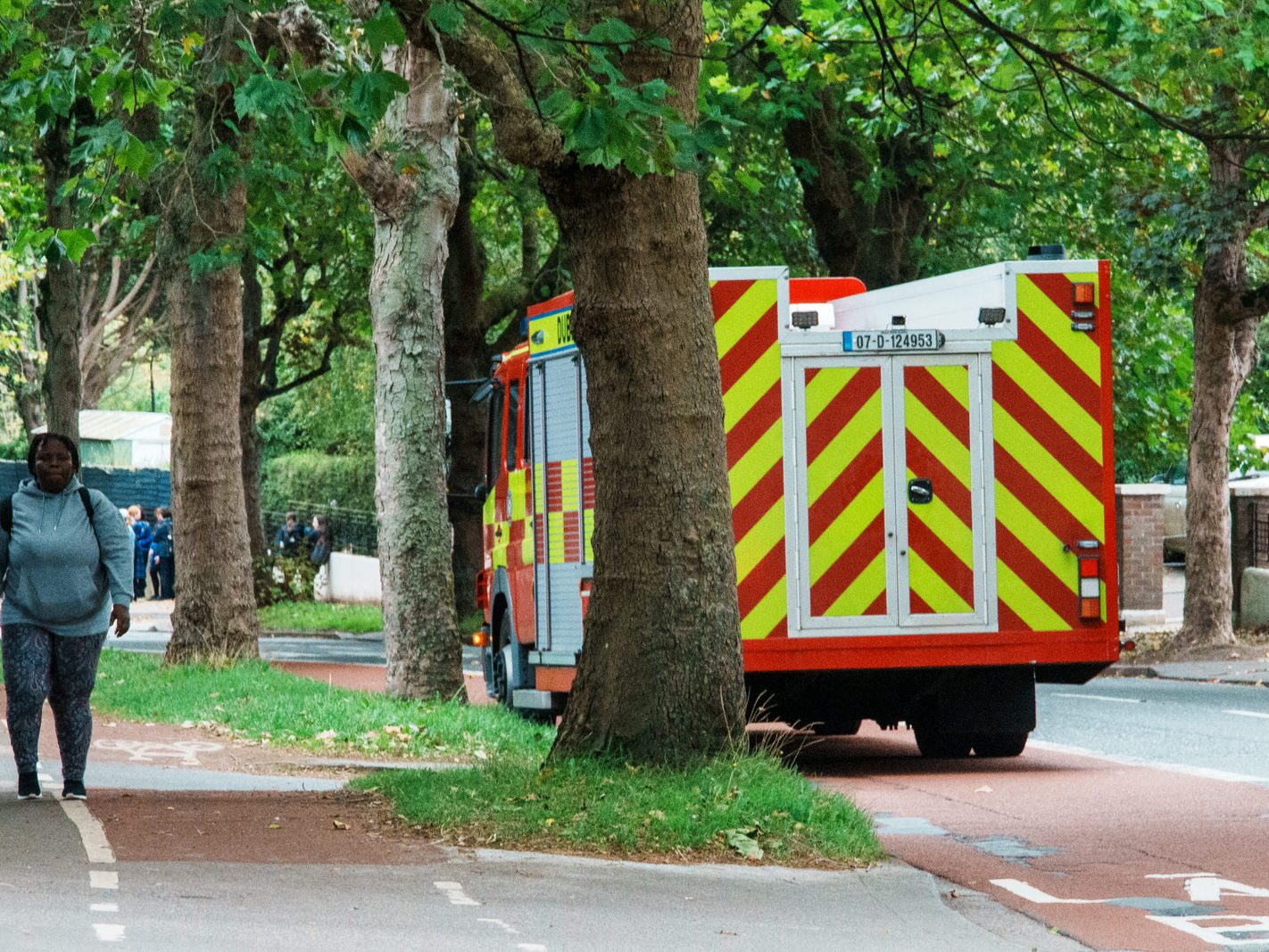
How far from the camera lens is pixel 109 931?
5652mm

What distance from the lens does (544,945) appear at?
5.77m

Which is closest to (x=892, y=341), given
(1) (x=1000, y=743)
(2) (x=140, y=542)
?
(1) (x=1000, y=743)

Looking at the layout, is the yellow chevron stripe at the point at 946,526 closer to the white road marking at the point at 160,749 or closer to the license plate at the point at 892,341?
the license plate at the point at 892,341

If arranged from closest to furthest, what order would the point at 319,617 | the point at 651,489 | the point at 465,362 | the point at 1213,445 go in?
the point at 651,489 → the point at 1213,445 → the point at 465,362 → the point at 319,617

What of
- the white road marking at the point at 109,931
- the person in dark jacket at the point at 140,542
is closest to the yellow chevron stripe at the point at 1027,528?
the white road marking at the point at 109,931

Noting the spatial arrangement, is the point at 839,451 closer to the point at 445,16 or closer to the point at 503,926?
the point at 445,16

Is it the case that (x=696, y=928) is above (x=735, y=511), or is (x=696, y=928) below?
below

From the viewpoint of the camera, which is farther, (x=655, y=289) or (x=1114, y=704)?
(x=1114, y=704)

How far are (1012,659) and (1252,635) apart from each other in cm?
1279

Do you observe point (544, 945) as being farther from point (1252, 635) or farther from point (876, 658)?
point (1252, 635)

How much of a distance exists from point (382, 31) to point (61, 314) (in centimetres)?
1296

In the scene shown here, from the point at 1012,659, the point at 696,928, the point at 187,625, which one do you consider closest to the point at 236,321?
the point at 187,625

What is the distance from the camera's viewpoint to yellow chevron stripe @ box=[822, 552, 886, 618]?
37.5 feet

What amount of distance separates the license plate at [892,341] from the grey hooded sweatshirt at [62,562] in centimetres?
456
